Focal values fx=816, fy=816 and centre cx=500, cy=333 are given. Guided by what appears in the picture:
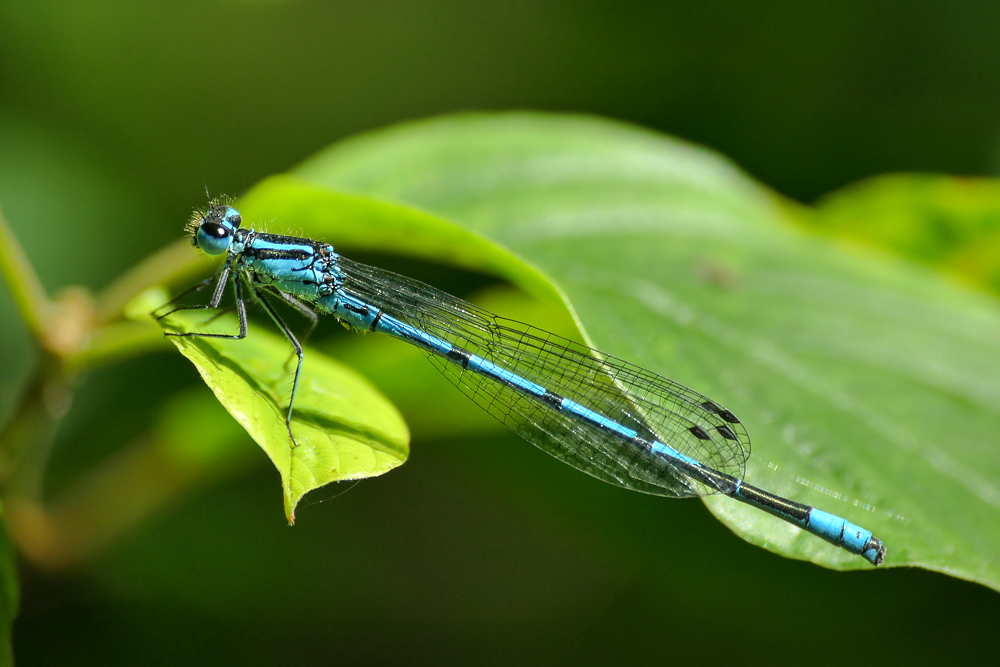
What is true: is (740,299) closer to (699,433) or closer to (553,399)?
(699,433)

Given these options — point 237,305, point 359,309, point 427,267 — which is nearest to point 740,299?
point 359,309

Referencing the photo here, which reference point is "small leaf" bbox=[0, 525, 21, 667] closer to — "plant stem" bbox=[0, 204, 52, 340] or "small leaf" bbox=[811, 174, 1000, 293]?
"plant stem" bbox=[0, 204, 52, 340]

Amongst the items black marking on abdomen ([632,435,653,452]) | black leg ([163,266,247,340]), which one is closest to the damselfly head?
black leg ([163,266,247,340])

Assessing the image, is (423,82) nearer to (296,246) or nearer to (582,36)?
(582,36)

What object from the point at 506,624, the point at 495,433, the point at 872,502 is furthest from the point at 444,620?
the point at 872,502

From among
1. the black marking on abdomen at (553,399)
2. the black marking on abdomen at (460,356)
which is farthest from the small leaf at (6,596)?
the black marking on abdomen at (553,399)

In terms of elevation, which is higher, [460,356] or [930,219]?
[930,219]
